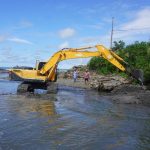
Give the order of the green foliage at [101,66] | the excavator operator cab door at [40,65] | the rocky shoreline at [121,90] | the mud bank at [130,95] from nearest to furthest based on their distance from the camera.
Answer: the mud bank at [130,95], the rocky shoreline at [121,90], the excavator operator cab door at [40,65], the green foliage at [101,66]

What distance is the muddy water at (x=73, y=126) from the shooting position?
12.1 metres

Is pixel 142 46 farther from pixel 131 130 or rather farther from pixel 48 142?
pixel 48 142

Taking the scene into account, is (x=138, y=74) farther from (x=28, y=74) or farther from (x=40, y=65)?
(x=28, y=74)

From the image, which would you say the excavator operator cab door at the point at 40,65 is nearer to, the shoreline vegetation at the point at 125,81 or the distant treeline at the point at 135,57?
the shoreline vegetation at the point at 125,81

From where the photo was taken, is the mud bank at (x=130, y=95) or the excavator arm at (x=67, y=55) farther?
the excavator arm at (x=67, y=55)

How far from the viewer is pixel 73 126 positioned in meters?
15.5

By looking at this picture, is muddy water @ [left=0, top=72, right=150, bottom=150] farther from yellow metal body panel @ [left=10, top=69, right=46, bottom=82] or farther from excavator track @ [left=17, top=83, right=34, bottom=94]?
excavator track @ [left=17, top=83, right=34, bottom=94]

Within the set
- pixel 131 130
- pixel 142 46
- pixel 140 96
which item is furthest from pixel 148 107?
pixel 142 46

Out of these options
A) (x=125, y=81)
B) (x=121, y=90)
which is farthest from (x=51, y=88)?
(x=125, y=81)

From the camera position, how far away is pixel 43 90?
32344mm

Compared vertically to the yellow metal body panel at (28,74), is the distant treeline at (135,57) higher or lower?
higher

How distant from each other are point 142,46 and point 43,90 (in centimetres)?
1677

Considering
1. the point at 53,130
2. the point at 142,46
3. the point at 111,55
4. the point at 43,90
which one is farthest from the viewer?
the point at 142,46

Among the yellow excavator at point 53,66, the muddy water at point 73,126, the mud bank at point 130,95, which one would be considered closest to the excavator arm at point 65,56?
the yellow excavator at point 53,66
